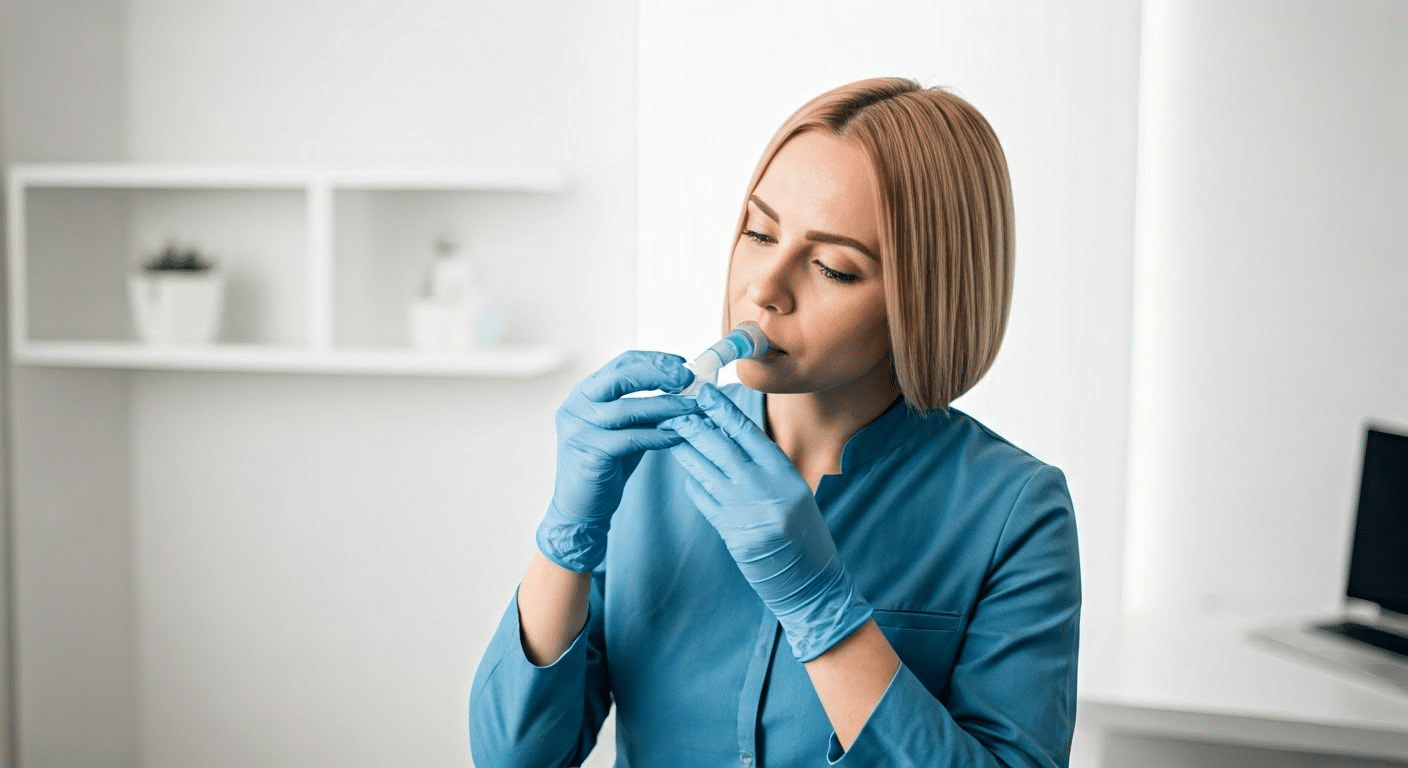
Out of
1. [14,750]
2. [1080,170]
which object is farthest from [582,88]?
[14,750]

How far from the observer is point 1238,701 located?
179 centimetres

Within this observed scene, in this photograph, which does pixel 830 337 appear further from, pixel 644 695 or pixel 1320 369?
pixel 1320 369

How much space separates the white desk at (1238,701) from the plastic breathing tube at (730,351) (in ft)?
3.72

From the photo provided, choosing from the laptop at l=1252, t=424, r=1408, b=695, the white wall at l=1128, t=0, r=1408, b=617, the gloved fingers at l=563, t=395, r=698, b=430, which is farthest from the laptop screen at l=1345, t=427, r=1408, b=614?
the gloved fingers at l=563, t=395, r=698, b=430

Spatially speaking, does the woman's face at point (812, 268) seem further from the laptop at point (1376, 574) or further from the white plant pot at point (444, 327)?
the laptop at point (1376, 574)

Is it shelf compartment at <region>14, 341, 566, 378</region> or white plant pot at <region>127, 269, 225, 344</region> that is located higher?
white plant pot at <region>127, 269, 225, 344</region>

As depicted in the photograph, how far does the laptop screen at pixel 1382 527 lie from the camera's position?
204 cm

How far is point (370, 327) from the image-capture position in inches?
96.0

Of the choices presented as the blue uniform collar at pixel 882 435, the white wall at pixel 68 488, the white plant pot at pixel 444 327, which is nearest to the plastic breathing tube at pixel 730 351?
the blue uniform collar at pixel 882 435

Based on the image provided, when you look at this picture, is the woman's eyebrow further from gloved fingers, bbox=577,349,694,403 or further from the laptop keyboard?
the laptop keyboard

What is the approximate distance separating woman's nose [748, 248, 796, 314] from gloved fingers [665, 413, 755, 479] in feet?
0.36

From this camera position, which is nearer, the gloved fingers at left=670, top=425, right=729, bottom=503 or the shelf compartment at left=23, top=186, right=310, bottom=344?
the gloved fingers at left=670, top=425, right=729, bottom=503

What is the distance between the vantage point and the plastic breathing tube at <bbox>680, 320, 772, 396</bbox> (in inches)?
36.7

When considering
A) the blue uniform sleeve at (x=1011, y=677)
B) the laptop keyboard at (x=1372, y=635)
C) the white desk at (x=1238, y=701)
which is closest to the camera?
the blue uniform sleeve at (x=1011, y=677)
